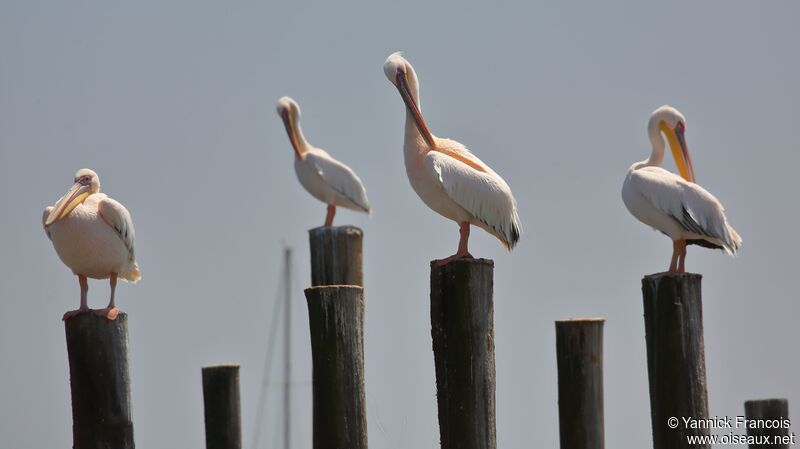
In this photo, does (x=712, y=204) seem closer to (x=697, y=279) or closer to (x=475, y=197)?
(x=475, y=197)

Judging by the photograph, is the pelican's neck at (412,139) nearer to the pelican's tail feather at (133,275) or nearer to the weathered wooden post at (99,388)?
the pelican's tail feather at (133,275)

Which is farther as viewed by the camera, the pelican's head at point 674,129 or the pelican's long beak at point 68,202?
the pelican's head at point 674,129

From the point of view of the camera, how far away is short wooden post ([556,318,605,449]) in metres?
7.42

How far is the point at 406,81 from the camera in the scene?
9000 millimetres

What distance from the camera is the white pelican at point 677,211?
8953mm

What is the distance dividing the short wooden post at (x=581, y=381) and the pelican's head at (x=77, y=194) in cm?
298

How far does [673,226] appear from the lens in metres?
9.10

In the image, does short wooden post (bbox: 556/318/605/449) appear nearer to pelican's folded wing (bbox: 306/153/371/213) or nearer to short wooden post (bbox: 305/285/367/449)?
short wooden post (bbox: 305/285/367/449)

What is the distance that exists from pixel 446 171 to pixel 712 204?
1.91 metres

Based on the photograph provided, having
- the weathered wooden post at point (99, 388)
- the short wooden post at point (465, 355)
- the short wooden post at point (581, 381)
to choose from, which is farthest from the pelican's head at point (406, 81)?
the weathered wooden post at point (99, 388)

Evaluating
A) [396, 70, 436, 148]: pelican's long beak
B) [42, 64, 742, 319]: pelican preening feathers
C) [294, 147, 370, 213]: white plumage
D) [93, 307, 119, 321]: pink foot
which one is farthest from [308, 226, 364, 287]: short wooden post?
[294, 147, 370, 213]: white plumage

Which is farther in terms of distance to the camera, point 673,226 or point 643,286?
point 673,226

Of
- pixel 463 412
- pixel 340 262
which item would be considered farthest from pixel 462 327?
pixel 340 262

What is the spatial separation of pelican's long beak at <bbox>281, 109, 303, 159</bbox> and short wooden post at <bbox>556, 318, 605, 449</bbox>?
8539 millimetres
